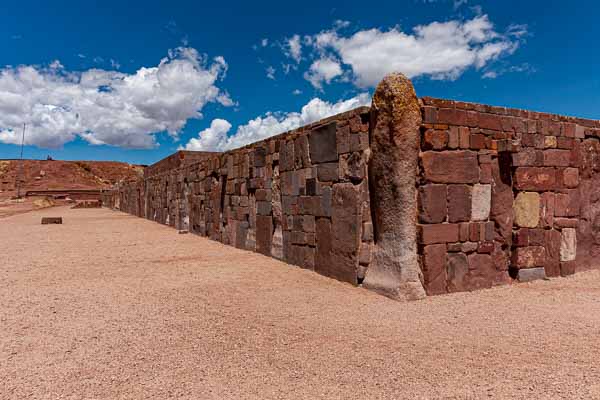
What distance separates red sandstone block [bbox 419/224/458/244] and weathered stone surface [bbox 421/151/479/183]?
54cm

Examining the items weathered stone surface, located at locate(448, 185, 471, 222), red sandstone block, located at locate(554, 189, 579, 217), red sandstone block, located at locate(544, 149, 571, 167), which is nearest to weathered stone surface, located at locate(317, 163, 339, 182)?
weathered stone surface, located at locate(448, 185, 471, 222)

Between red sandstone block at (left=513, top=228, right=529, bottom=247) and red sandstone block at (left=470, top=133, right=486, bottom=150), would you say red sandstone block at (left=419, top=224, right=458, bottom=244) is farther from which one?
red sandstone block at (left=513, top=228, right=529, bottom=247)

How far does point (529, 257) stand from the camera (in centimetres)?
543

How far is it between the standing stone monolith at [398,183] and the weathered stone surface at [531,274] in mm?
1785

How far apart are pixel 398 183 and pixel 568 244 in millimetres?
3208

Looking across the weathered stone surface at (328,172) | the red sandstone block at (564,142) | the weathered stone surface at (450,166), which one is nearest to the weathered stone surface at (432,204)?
the weathered stone surface at (450,166)

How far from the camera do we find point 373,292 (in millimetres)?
4797

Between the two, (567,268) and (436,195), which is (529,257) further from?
(436,195)

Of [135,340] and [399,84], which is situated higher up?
[399,84]

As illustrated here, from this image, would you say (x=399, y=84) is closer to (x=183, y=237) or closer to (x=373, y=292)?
(x=373, y=292)

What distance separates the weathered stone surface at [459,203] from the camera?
15.6 feet

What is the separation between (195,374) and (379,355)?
1.32 metres

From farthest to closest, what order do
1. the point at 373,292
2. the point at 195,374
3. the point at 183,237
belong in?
the point at 183,237 < the point at 373,292 < the point at 195,374

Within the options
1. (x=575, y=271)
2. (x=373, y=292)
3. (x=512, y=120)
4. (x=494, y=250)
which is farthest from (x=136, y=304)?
(x=575, y=271)
